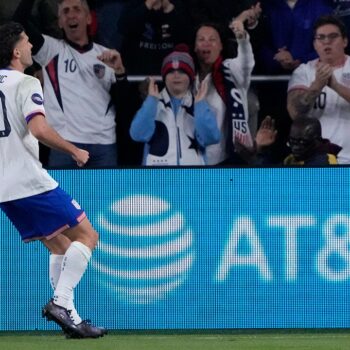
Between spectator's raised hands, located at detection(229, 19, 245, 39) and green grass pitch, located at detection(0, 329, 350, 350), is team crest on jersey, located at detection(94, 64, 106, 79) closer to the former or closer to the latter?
spectator's raised hands, located at detection(229, 19, 245, 39)

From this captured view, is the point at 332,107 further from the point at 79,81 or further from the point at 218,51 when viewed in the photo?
the point at 79,81

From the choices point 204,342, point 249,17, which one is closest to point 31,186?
point 204,342

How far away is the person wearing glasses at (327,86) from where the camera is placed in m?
11.3

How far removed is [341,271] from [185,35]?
8.36 ft

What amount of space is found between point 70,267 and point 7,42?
1572 mm

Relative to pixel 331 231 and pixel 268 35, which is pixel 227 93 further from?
pixel 331 231

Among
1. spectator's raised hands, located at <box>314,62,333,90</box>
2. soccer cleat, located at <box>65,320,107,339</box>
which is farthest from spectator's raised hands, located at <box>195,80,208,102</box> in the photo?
soccer cleat, located at <box>65,320,107,339</box>

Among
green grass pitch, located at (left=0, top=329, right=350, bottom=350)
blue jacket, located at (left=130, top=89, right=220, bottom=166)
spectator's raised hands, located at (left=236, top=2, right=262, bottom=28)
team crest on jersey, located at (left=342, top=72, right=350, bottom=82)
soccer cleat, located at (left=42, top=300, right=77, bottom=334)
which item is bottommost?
green grass pitch, located at (left=0, top=329, right=350, bottom=350)

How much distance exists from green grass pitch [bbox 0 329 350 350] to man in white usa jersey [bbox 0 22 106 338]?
276mm

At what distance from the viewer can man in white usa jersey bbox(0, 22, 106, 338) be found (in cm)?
837

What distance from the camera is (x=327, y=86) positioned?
11383 mm

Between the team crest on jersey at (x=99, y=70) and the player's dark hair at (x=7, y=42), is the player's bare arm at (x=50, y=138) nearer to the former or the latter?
the player's dark hair at (x=7, y=42)

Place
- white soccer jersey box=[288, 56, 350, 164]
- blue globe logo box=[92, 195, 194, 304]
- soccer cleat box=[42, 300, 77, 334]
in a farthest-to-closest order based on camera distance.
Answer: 1. white soccer jersey box=[288, 56, 350, 164]
2. blue globe logo box=[92, 195, 194, 304]
3. soccer cleat box=[42, 300, 77, 334]

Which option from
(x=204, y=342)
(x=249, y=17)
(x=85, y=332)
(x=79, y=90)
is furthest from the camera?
(x=79, y=90)
